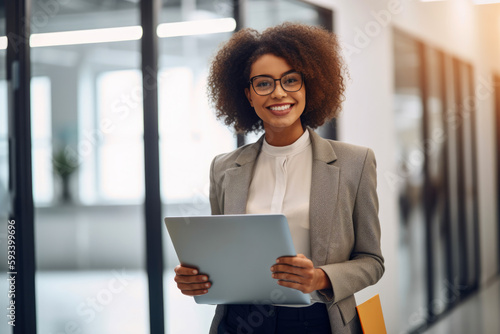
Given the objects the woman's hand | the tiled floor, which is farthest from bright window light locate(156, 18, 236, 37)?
the tiled floor

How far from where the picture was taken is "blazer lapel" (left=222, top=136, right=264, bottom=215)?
5.38 ft

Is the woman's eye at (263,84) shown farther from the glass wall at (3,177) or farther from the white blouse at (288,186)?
the glass wall at (3,177)

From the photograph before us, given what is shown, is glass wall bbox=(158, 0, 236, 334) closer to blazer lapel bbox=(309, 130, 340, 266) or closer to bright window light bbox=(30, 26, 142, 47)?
bright window light bbox=(30, 26, 142, 47)

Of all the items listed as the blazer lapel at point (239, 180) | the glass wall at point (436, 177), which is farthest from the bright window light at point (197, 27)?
the glass wall at point (436, 177)

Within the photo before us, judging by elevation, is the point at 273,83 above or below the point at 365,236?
above

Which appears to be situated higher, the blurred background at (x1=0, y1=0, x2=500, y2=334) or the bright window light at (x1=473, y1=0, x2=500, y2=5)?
the bright window light at (x1=473, y1=0, x2=500, y2=5)

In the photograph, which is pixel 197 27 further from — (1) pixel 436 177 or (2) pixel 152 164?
(1) pixel 436 177

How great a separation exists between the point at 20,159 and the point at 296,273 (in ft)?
5.65

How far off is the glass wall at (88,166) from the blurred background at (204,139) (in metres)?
0.02

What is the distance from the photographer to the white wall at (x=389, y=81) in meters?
4.06

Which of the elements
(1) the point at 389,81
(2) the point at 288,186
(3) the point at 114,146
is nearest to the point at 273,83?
(2) the point at 288,186

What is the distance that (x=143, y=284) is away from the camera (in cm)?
623

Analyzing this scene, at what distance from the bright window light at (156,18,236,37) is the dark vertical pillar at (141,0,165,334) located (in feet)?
0.44

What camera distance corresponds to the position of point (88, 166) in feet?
19.7
